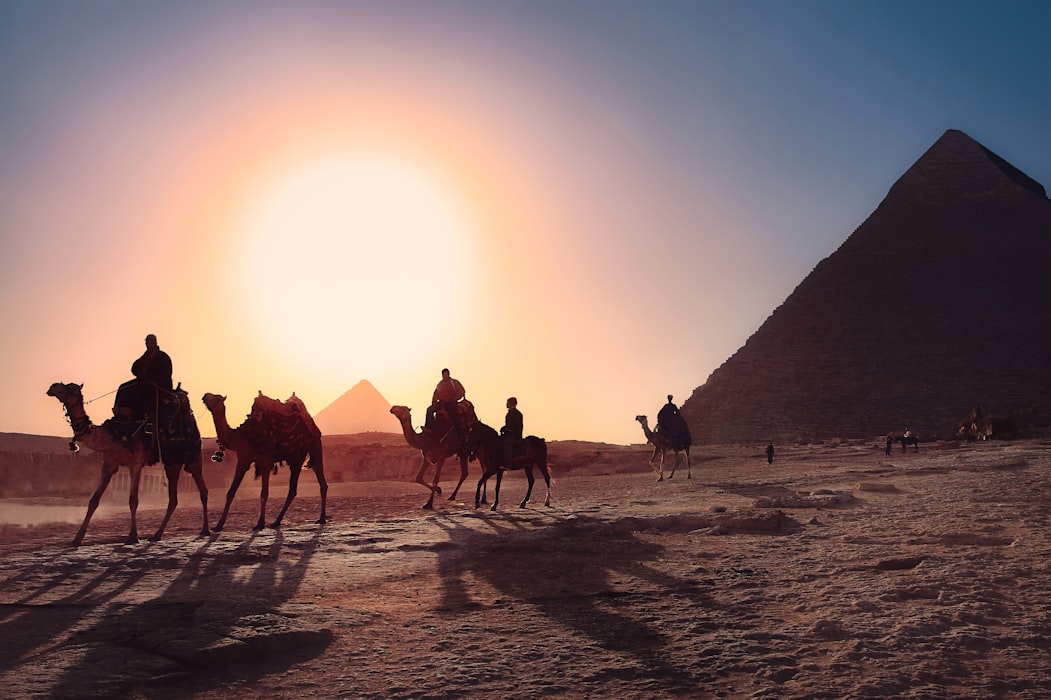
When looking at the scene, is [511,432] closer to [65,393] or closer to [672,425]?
[65,393]

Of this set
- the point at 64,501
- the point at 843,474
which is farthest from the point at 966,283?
the point at 64,501

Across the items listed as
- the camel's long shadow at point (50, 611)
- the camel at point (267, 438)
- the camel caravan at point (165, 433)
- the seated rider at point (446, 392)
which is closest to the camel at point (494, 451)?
the seated rider at point (446, 392)

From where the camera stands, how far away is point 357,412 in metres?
90.6

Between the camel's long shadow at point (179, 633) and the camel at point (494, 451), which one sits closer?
A: the camel's long shadow at point (179, 633)

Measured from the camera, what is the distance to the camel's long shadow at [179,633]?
3309 millimetres

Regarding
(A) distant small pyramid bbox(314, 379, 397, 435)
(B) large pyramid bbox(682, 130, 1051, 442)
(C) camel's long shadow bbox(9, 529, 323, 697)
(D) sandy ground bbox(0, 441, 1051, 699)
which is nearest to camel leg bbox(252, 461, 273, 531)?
(D) sandy ground bbox(0, 441, 1051, 699)

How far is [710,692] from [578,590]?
164 cm

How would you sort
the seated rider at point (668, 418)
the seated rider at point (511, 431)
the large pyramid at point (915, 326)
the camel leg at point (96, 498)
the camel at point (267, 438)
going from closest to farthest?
1. the camel leg at point (96, 498)
2. the camel at point (267, 438)
3. the seated rider at point (511, 431)
4. the seated rider at point (668, 418)
5. the large pyramid at point (915, 326)

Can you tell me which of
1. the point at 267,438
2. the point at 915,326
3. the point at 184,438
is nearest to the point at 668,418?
the point at 267,438

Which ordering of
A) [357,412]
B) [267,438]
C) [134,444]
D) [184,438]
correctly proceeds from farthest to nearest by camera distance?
[357,412]
[267,438]
[184,438]
[134,444]

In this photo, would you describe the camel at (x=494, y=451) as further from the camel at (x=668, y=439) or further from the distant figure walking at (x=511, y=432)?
the camel at (x=668, y=439)

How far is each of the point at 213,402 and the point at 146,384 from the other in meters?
0.68

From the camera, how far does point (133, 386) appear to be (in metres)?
7.77

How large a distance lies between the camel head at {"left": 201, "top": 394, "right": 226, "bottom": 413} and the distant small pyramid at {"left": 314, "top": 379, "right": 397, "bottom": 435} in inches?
3234
